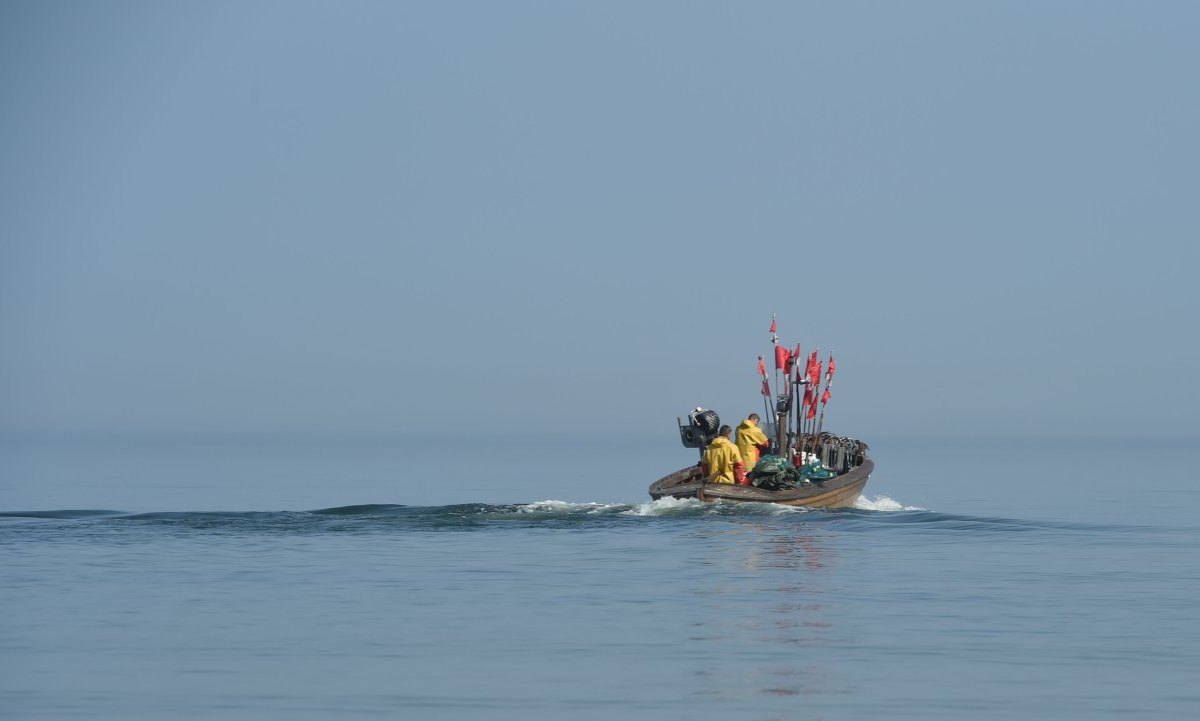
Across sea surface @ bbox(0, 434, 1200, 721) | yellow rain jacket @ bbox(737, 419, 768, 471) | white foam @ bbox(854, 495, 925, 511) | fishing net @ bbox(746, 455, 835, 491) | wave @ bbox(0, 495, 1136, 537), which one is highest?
yellow rain jacket @ bbox(737, 419, 768, 471)

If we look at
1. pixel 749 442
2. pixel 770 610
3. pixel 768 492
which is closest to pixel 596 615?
pixel 770 610

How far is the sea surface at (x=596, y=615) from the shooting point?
1548cm

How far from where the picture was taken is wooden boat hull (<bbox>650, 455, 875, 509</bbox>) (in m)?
33.6

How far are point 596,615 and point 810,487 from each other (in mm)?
15137

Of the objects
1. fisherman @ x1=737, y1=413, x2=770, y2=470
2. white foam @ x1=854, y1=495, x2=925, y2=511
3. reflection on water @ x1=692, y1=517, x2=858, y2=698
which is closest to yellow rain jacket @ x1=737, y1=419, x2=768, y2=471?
fisherman @ x1=737, y1=413, x2=770, y2=470

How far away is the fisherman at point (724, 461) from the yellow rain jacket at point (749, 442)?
0.90 m

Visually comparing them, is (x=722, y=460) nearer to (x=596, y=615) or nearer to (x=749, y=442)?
(x=749, y=442)

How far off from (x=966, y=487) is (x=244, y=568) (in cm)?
4033

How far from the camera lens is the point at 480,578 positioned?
25.0 metres

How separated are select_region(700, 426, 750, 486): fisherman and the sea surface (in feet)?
2.59

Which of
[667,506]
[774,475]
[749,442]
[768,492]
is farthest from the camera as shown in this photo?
[749,442]

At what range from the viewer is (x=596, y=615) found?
2086 cm

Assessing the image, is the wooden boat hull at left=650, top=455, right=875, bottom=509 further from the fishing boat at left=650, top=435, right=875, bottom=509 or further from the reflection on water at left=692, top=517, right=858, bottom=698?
the reflection on water at left=692, top=517, right=858, bottom=698

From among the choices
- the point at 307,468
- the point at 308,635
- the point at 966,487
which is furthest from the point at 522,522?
the point at 307,468
